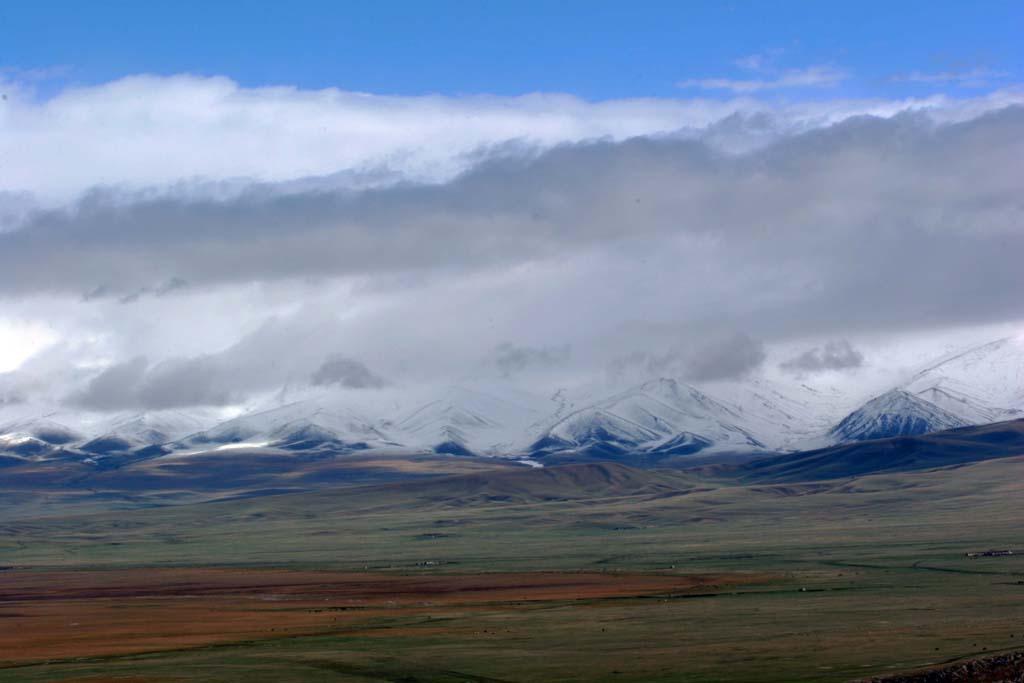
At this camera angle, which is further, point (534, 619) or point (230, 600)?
point (230, 600)

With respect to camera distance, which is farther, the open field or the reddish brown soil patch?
the reddish brown soil patch

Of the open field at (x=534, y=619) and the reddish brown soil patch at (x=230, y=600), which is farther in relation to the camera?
the reddish brown soil patch at (x=230, y=600)

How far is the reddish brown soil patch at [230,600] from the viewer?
343 feet

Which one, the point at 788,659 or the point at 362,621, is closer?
the point at 788,659

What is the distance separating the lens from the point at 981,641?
83938 mm

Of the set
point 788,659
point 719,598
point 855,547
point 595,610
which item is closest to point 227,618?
point 595,610

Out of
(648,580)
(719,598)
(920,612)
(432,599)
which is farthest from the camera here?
(648,580)

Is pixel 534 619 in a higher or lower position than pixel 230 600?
lower

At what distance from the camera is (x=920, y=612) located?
339 feet

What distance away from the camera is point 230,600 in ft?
445

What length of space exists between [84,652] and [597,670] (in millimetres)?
36390

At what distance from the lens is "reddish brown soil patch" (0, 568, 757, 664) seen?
10444 cm

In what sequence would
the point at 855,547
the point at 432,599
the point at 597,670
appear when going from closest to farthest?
the point at 597,670 < the point at 432,599 < the point at 855,547

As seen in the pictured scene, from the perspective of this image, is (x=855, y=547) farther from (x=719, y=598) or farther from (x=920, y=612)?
(x=920, y=612)
